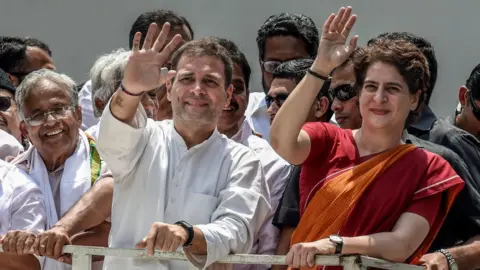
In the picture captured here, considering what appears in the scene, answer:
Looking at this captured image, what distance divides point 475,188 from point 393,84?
1.86ft

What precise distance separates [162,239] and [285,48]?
1906 mm

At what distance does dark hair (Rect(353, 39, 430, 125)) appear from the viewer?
4.19m

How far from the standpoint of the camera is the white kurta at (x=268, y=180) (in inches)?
175

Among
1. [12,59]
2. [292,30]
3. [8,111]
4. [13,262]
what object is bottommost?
[13,262]

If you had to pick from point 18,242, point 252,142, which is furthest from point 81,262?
point 252,142

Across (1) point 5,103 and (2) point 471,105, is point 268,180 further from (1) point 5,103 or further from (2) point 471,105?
(1) point 5,103

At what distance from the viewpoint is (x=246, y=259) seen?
393 centimetres

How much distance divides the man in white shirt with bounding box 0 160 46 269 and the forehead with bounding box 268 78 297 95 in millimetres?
1043

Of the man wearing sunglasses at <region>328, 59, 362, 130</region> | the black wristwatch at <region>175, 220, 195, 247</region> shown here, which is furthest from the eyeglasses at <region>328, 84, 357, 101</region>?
the black wristwatch at <region>175, 220, 195, 247</region>

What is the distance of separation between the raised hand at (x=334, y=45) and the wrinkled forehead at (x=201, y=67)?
0.46 m

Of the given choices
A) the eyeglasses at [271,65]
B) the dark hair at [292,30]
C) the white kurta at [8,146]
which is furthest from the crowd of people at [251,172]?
the dark hair at [292,30]

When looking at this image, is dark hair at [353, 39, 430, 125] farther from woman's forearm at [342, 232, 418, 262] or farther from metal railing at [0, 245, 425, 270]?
metal railing at [0, 245, 425, 270]

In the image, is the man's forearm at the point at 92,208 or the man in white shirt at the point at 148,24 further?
the man in white shirt at the point at 148,24

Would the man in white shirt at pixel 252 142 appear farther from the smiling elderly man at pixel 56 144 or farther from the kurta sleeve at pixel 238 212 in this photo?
the smiling elderly man at pixel 56 144
